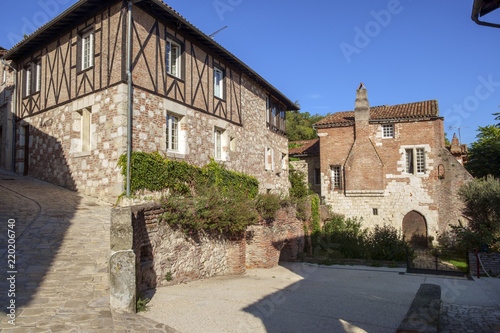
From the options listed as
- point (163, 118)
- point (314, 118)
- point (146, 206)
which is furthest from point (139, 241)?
point (314, 118)

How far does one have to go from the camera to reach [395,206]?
21.6 meters

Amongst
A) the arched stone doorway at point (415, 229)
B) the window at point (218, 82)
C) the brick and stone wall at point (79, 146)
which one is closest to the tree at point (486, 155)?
the arched stone doorway at point (415, 229)

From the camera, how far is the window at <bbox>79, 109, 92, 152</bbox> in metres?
11.7

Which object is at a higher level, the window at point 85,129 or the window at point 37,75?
the window at point 37,75

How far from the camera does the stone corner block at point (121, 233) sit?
5.55 m

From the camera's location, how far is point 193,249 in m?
8.61

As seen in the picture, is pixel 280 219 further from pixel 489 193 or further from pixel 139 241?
pixel 489 193

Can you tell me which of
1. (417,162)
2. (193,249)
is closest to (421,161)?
(417,162)

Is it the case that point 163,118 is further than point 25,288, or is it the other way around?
point 163,118

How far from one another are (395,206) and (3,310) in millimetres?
20986

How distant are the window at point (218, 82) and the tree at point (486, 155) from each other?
19.0 meters

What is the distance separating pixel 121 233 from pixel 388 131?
20070mm

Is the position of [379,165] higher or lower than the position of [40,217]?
higher

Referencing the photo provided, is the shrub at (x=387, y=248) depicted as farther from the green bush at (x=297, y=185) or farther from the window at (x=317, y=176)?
the window at (x=317, y=176)
